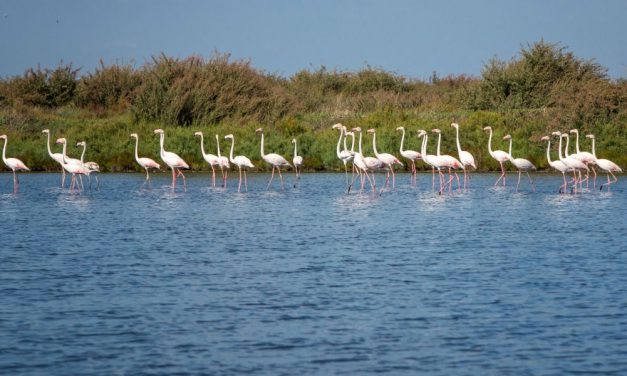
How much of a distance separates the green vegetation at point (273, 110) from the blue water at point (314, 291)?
15.0 metres

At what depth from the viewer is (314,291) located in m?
11.6

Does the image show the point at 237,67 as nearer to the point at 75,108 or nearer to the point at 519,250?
the point at 75,108

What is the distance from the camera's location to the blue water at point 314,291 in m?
8.66

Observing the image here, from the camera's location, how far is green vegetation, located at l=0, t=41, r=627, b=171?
36562mm

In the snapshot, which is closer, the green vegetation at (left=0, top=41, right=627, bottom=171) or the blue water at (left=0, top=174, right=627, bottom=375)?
the blue water at (left=0, top=174, right=627, bottom=375)

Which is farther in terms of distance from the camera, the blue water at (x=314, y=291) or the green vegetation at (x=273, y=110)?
the green vegetation at (x=273, y=110)

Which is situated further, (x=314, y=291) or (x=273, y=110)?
(x=273, y=110)

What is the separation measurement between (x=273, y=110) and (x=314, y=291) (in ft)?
105

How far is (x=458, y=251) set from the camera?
15211mm

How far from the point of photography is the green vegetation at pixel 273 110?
36.6 metres

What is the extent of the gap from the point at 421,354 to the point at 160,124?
31.4m

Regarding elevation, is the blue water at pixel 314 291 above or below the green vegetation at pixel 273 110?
below

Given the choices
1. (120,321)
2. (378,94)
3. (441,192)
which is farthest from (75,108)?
(120,321)

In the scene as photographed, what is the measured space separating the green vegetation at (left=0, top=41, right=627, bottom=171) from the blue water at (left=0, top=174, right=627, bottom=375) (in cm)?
1495
